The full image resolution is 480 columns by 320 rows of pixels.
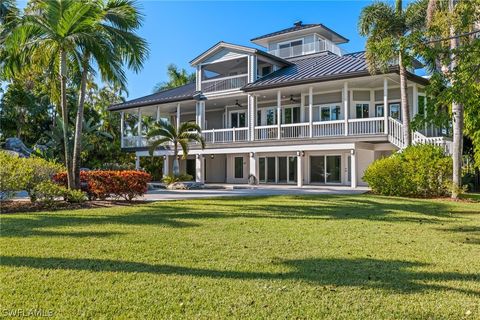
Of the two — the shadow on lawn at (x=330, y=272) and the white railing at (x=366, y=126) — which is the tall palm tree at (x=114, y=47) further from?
the white railing at (x=366, y=126)

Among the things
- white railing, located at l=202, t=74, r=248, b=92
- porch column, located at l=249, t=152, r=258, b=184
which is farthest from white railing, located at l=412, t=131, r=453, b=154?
white railing, located at l=202, t=74, r=248, b=92

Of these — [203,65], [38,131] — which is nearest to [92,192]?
[203,65]

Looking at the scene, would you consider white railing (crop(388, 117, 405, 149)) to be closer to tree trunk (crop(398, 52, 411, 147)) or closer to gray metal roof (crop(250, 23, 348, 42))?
tree trunk (crop(398, 52, 411, 147))

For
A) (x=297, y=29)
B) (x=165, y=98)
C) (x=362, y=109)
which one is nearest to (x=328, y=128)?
(x=362, y=109)

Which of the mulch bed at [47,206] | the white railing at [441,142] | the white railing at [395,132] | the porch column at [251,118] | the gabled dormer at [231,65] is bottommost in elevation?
the mulch bed at [47,206]

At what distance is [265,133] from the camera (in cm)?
2498

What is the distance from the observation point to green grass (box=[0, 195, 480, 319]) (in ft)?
13.3

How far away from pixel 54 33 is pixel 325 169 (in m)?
17.2

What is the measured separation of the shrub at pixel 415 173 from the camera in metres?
15.9

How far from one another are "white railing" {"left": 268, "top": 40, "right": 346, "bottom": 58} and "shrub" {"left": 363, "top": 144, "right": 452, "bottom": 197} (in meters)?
14.8

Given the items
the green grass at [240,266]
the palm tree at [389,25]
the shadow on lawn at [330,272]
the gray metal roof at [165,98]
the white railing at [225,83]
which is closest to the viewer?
the green grass at [240,266]

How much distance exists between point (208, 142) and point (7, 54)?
1531 cm

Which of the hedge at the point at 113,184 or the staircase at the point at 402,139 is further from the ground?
the staircase at the point at 402,139

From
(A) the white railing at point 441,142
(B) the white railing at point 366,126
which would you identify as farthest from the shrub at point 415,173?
(B) the white railing at point 366,126
